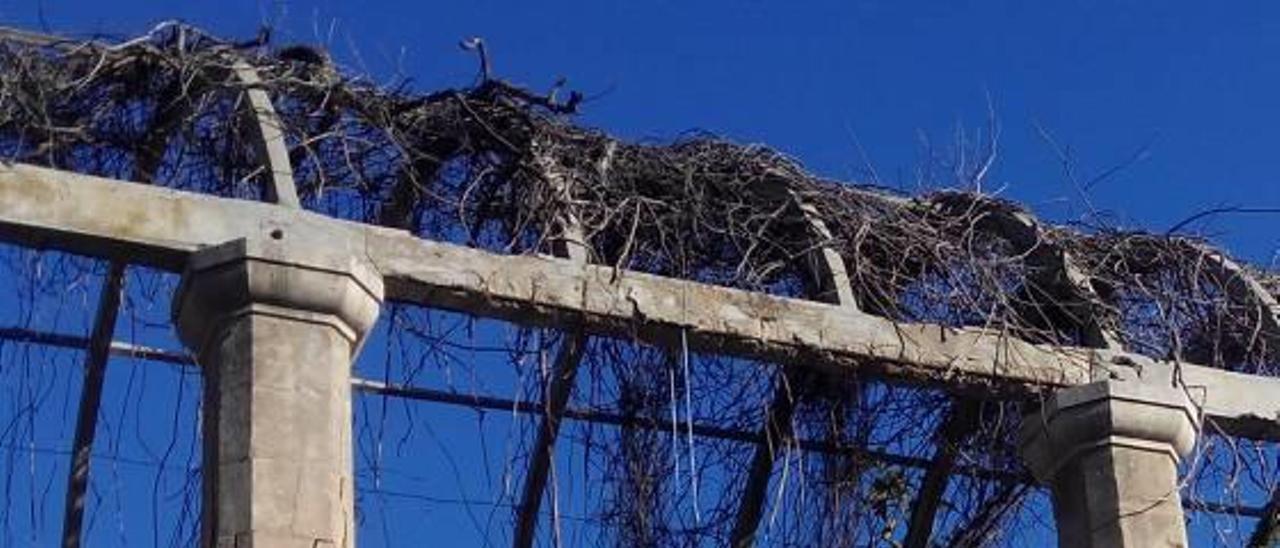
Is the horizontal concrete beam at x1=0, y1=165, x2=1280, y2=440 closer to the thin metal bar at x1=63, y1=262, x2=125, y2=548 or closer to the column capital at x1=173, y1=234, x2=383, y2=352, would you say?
the column capital at x1=173, y1=234, x2=383, y2=352

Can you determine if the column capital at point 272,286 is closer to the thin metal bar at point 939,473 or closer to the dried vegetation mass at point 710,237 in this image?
the dried vegetation mass at point 710,237

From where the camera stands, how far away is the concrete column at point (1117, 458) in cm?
1021

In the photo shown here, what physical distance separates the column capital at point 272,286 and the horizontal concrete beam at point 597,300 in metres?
0.08

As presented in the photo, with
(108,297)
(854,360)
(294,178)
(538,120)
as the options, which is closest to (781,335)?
(854,360)

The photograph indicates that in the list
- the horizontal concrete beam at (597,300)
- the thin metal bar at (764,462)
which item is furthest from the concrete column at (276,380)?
the thin metal bar at (764,462)

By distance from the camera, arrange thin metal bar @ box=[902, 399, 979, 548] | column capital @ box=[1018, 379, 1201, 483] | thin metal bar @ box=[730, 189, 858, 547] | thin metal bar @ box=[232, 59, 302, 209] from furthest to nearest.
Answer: thin metal bar @ box=[902, 399, 979, 548], thin metal bar @ box=[730, 189, 858, 547], column capital @ box=[1018, 379, 1201, 483], thin metal bar @ box=[232, 59, 302, 209]

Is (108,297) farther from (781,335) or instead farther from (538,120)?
(781,335)

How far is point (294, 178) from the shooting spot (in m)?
9.80

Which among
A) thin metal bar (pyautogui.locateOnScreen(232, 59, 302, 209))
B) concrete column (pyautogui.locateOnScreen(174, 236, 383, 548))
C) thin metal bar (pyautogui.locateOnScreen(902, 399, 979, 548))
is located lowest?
concrete column (pyautogui.locateOnScreen(174, 236, 383, 548))

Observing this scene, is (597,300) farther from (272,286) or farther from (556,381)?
(272,286)

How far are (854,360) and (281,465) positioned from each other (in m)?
2.57

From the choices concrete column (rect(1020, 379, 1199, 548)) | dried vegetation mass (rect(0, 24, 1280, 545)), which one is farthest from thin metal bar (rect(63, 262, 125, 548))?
concrete column (rect(1020, 379, 1199, 548))

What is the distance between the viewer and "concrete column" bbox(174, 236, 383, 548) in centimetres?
869

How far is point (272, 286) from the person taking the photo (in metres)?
9.02
